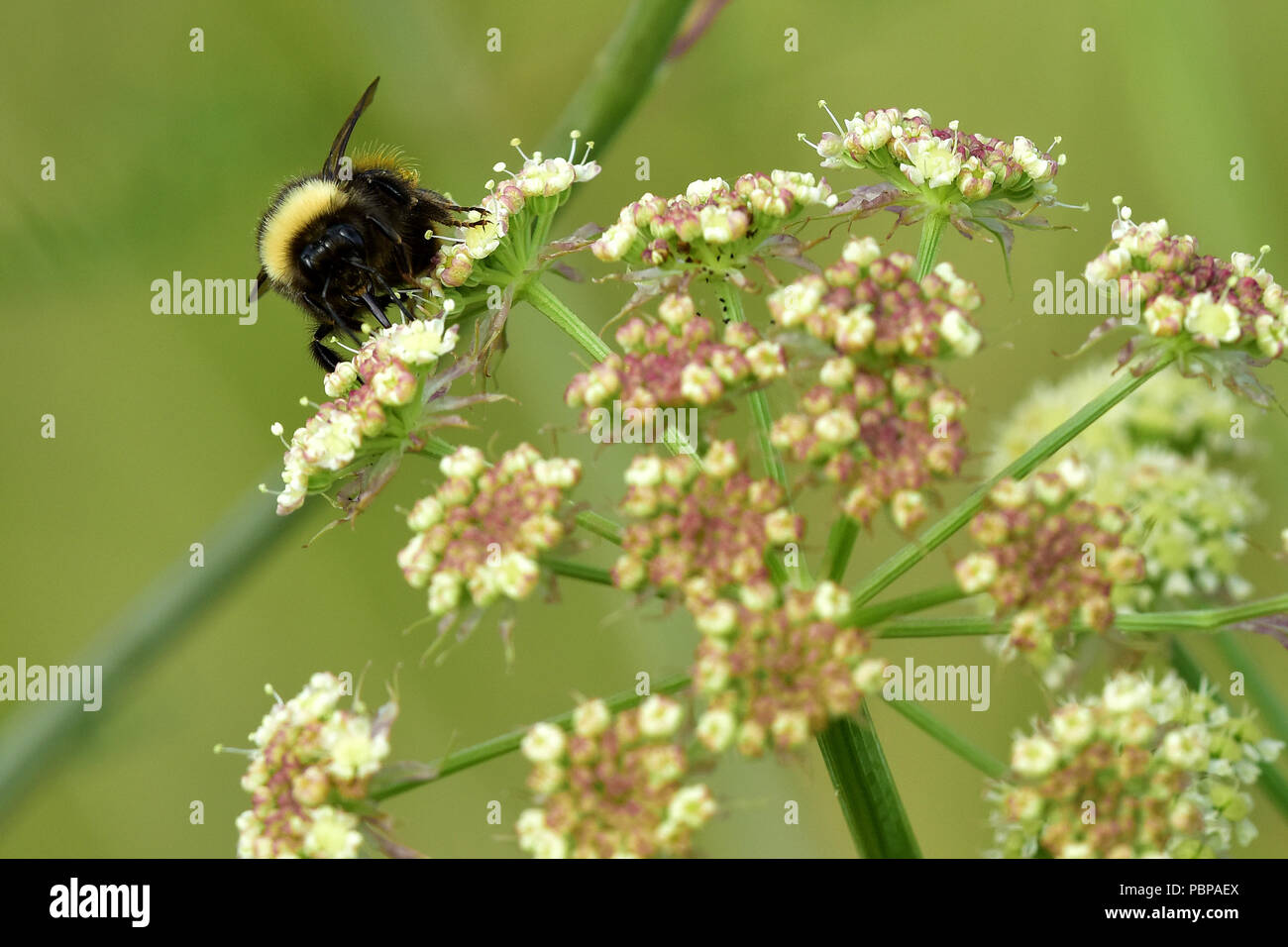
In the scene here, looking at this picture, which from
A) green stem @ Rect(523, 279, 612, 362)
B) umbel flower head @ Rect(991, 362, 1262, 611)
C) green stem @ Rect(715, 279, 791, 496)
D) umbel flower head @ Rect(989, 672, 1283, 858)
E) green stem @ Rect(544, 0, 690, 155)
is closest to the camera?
umbel flower head @ Rect(989, 672, 1283, 858)

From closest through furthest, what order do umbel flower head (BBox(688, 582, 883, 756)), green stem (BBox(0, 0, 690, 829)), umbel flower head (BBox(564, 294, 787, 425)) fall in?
1. umbel flower head (BBox(688, 582, 883, 756))
2. umbel flower head (BBox(564, 294, 787, 425))
3. green stem (BBox(0, 0, 690, 829))

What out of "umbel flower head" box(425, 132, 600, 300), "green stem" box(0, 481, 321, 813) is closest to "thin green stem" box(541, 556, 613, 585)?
"umbel flower head" box(425, 132, 600, 300)

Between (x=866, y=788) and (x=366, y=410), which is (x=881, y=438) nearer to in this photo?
(x=866, y=788)

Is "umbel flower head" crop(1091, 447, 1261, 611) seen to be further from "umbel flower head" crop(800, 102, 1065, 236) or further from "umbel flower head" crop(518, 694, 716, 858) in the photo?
"umbel flower head" crop(518, 694, 716, 858)

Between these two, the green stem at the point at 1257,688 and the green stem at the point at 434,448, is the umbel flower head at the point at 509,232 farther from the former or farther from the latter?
the green stem at the point at 1257,688

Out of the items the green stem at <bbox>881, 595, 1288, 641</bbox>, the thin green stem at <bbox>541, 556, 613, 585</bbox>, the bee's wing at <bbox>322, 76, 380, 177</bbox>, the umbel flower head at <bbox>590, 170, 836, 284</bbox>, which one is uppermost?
the bee's wing at <bbox>322, 76, 380, 177</bbox>
